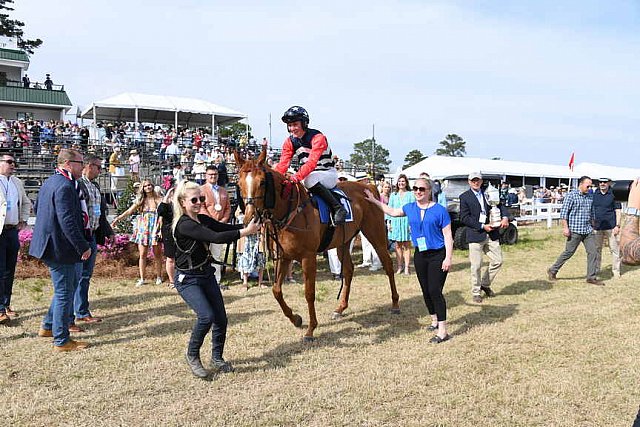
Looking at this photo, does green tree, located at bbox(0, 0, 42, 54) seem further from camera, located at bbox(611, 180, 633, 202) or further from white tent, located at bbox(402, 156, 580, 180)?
camera, located at bbox(611, 180, 633, 202)

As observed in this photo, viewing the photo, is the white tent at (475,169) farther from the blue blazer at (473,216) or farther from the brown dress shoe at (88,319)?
the brown dress shoe at (88,319)

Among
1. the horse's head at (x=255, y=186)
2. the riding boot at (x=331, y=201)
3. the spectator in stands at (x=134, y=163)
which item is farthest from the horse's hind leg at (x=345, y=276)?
the spectator in stands at (x=134, y=163)

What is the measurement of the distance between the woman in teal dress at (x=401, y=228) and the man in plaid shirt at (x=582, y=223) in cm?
285

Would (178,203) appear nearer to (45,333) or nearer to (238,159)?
(238,159)

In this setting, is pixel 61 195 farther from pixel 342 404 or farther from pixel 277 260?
pixel 342 404

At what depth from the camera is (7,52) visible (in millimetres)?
33594

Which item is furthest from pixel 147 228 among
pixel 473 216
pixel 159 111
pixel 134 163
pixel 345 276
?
pixel 159 111

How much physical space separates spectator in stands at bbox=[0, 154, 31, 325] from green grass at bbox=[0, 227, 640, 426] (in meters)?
0.47

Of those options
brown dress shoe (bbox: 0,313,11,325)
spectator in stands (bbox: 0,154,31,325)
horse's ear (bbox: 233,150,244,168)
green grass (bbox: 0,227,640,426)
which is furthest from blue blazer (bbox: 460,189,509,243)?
brown dress shoe (bbox: 0,313,11,325)

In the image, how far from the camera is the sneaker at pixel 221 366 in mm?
4902

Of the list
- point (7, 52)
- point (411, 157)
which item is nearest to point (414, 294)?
point (7, 52)

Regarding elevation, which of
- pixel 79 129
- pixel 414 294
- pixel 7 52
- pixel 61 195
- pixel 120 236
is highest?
pixel 7 52

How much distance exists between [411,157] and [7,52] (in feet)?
183

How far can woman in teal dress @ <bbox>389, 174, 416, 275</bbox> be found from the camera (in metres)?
10.4
